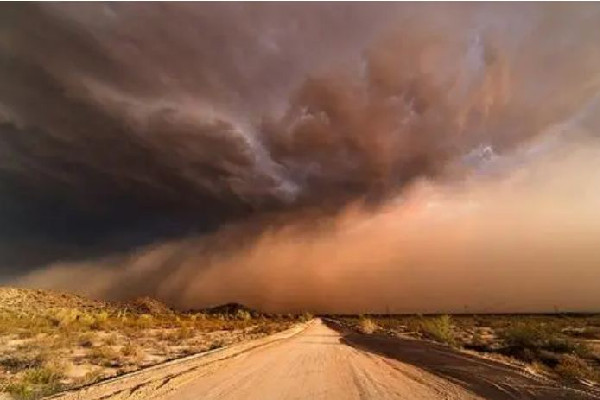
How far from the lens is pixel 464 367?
2109 centimetres

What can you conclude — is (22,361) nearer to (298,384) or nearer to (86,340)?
(86,340)

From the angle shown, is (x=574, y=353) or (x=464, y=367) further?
(x=574, y=353)

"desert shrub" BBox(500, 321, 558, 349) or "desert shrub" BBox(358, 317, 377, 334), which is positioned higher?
"desert shrub" BBox(358, 317, 377, 334)

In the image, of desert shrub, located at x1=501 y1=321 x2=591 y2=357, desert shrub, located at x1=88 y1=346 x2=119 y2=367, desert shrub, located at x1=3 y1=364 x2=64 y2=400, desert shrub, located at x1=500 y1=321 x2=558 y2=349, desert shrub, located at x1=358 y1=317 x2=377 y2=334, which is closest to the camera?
desert shrub, located at x1=3 y1=364 x2=64 y2=400

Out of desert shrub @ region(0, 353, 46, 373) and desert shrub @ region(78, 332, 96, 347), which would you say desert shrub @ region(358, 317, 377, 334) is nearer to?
desert shrub @ region(78, 332, 96, 347)

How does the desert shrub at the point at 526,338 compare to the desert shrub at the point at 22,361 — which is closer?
the desert shrub at the point at 22,361

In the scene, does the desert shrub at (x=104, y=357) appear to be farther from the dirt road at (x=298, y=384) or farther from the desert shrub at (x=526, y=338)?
the desert shrub at (x=526, y=338)

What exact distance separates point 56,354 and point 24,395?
436 inches

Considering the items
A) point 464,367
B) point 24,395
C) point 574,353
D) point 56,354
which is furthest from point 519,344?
point 24,395

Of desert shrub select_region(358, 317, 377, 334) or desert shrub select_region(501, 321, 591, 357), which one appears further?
desert shrub select_region(358, 317, 377, 334)

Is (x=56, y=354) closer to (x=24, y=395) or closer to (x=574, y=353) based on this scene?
(x=24, y=395)

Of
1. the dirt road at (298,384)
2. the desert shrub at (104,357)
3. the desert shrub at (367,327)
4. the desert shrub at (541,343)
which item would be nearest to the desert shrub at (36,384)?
the dirt road at (298,384)

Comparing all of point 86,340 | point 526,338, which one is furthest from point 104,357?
point 526,338

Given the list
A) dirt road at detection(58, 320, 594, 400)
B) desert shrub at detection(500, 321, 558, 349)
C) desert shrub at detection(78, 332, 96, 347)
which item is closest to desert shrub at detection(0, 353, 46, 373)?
dirt road at detection(58, 320, 594, 400)
